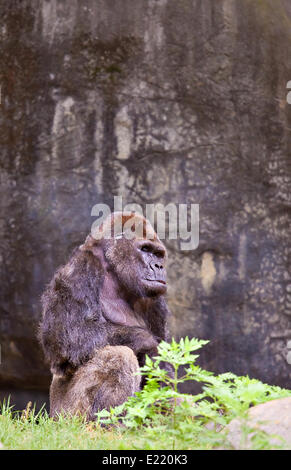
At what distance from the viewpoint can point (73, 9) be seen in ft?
19.9

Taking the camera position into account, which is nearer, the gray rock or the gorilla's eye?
the gray rock

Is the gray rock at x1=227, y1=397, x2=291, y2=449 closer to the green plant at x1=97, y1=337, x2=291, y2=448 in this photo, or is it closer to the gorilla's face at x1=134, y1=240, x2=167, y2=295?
the green plant at x1=97, y1=337, x2=291, y2=448

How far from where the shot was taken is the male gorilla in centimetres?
346

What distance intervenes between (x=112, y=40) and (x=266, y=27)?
153cm

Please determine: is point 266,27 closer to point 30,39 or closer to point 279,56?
point 279,56

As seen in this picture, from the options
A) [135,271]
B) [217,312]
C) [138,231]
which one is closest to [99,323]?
[135,271]

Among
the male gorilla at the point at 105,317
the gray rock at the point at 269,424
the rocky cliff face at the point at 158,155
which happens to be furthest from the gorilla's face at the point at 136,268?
the rocky cliff face at the point at 158,155

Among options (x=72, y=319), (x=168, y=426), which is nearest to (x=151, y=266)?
(x=72, y=319)

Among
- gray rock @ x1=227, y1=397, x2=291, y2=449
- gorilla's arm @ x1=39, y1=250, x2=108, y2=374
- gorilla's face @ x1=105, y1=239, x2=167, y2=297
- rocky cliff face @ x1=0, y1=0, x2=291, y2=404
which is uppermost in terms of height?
rocky cliff face @ x1=0, y1=0, x2=291, y2=404

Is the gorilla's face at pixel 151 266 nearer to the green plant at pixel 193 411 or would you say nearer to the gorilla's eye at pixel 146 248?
the gorilla's eye at pixel 146 248

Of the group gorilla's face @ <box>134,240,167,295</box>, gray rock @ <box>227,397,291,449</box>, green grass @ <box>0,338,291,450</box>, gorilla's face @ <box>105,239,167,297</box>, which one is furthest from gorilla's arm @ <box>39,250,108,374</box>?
gray rock @ <box>227,397,291,449</box>

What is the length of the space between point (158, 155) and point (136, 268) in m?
2.26

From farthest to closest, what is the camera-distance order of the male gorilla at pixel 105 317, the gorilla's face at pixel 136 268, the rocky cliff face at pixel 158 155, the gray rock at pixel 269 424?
the rocky cliff face at pixel 158 155
the gorilla's face at pixel 136 268
the male gorilla at pixel 105 317
the gray rock at pixel 269 424

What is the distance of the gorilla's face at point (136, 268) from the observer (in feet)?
12.8
